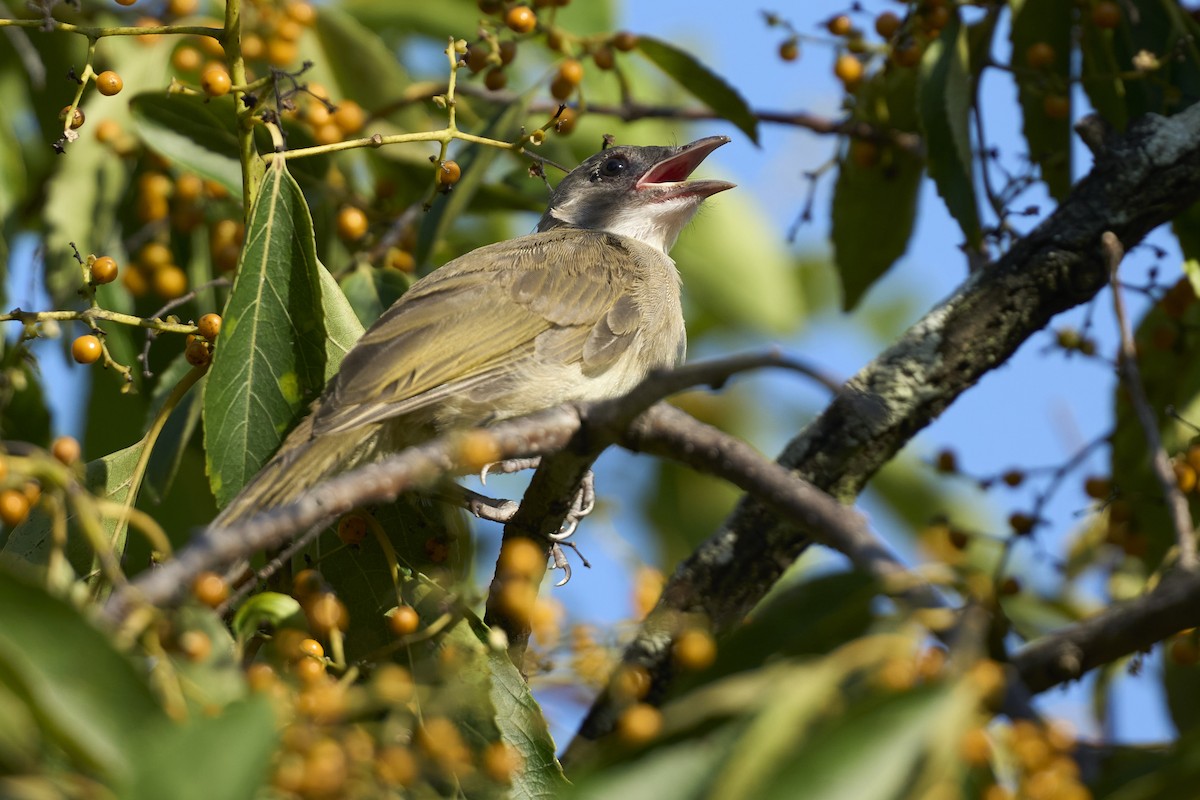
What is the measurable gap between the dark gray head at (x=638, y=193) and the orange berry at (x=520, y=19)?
1.22 m

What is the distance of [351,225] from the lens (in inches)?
181

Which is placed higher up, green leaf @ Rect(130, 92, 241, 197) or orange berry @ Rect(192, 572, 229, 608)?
green leaf @ Rect(130, 92, 241, 197)

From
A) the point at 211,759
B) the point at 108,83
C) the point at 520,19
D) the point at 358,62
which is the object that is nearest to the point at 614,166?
the point at 358,62

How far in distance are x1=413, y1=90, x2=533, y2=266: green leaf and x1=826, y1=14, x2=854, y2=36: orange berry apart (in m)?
1.13

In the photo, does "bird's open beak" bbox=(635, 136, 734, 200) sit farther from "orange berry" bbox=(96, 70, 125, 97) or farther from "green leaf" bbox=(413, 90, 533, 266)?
"orange berry" bbox=(96, 70, 125, 97)

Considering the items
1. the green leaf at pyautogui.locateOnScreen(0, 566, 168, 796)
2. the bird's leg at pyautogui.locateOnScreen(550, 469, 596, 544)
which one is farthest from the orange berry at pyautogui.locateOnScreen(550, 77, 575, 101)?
the green leaf at pyautogui.locateOnScreen(0, 566, 168, 796)

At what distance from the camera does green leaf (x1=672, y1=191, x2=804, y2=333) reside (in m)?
5.88

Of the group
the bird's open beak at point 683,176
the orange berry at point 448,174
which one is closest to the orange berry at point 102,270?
the orange berry at point 448,174

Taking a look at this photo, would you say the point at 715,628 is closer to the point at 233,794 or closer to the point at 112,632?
the point at 112,632

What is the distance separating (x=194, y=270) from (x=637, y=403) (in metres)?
3.10

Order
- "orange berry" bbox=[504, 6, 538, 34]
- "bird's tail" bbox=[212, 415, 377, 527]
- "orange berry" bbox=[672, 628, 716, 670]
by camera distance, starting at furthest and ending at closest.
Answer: "orange berry" bbox=[504, 6, 538, 34] → "bird's tail" bbox=[212, 415, 377, 527] → "orange berry" bbox=[672, 628, 716, 670]

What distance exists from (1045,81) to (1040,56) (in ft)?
0.29

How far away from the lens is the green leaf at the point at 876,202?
500cm

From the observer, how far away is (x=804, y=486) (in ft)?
7.94
